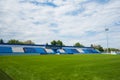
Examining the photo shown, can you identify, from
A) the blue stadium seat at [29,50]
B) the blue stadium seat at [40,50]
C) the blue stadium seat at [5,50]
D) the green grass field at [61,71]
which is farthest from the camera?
the blue stadium seat at [40,50]

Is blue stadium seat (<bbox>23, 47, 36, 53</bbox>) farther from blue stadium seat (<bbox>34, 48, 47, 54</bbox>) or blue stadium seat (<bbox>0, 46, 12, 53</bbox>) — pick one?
blue stadium seat (<bbox>0, 46, 12, 53</bbox>)

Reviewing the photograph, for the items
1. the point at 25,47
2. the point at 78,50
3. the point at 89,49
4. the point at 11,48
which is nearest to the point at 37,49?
the point at 25,47

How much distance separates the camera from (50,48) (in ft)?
297

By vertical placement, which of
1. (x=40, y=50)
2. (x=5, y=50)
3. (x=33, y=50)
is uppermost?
(x=5, y=50)

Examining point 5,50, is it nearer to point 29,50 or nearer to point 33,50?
point 29,50

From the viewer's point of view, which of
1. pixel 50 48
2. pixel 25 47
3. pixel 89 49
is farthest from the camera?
pixel 89 49

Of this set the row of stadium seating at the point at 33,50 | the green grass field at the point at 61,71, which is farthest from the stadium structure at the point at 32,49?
the green grass field at the point at 61,71

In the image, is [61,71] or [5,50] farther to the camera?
[5,50]

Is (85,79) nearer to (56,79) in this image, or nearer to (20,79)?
(56,79)

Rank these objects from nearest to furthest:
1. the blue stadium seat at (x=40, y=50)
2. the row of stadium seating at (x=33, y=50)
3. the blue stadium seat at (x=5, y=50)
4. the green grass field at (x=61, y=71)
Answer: the green grass field at (x=61, y=71) < the blue stadium seat at (x=5, y=50) < the row of stadium seating at (x=33, y=50) < the blue stadium seat at (x=40, y=50)

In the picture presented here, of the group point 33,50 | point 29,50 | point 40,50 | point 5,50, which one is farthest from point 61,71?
point 40,50

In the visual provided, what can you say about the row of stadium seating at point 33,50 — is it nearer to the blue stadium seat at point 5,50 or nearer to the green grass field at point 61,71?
the blue stadium seat at point 5,50

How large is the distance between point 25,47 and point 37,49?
19.5 ft

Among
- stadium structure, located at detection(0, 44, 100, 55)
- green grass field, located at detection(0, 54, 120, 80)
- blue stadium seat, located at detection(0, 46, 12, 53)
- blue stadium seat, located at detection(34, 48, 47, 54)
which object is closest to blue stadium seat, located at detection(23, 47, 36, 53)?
stadium structure, located at detection(0, 44, 100, 55)
